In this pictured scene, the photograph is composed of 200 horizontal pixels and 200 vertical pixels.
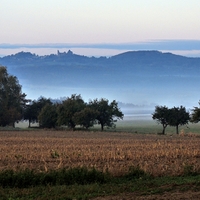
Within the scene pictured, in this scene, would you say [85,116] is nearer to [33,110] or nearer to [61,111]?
[61,111]

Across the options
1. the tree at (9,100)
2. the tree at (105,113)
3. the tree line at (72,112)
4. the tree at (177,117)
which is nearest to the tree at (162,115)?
the tree line at (72,112)

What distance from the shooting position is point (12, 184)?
54.2 ft

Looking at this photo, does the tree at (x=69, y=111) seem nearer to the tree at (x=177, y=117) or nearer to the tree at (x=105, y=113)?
the tree at (x=105, y=113)

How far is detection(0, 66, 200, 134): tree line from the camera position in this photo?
89.0 metres

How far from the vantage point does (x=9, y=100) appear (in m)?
98.0

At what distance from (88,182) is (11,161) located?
394 inches

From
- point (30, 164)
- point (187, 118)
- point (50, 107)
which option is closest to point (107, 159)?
point (30, 164)

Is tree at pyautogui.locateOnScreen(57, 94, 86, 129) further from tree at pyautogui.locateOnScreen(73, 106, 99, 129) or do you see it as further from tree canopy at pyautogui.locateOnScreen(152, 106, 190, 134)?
tree canopy at pyautogui.locateOnScreen(152, 106, 190, 134)

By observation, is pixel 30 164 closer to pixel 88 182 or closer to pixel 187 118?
pixel 88 182

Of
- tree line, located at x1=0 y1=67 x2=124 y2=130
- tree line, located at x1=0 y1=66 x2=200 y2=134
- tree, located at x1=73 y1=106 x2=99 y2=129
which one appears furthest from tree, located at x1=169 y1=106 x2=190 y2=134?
tree, located at x1=73 y1=106 x2=99 y2=129

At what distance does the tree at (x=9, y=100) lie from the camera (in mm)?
93188

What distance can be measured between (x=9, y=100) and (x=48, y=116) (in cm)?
987

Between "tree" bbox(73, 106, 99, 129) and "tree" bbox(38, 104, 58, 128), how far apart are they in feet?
25.8

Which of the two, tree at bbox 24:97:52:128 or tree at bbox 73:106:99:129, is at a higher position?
tree at bbox 24:97:52:128
